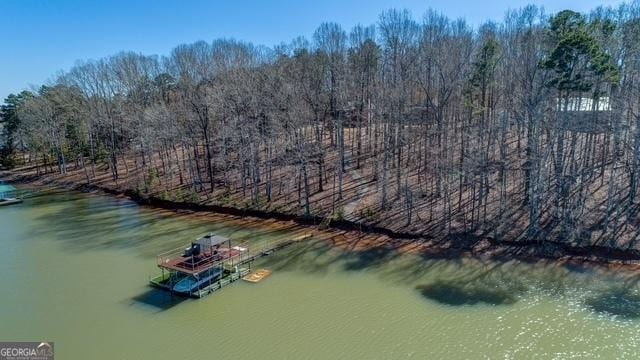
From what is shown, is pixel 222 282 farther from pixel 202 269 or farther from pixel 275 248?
pixel 275 248

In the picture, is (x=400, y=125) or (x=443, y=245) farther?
(x=400, y=125)

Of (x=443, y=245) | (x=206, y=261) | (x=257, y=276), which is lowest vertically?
(x=257, y=276)

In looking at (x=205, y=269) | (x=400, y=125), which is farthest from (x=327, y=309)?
(x=400, y=125)

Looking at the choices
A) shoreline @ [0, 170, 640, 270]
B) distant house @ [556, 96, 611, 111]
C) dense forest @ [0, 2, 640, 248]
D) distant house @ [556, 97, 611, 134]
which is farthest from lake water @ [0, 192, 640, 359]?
distant house @ [556, 96, 611, 111]

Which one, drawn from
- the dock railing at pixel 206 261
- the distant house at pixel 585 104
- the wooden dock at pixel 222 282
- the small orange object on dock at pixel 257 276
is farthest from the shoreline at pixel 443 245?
the distant house at pixel 585 104

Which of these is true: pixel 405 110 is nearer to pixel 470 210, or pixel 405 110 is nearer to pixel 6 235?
pixel 470 210

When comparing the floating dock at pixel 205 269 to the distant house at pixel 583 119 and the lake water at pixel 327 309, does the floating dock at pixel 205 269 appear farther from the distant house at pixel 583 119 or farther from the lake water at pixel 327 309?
the distant house at pixel 583 119

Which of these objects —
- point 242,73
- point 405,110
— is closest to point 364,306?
point 405,110
